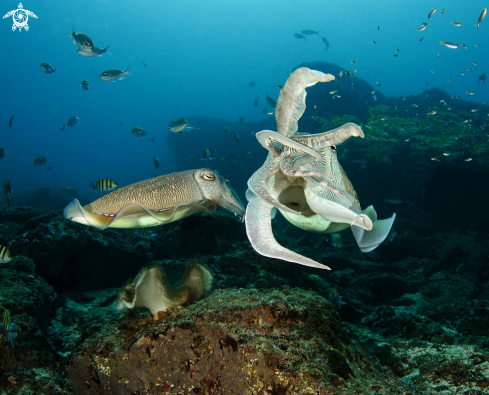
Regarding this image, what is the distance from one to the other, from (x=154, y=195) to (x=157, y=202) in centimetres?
6

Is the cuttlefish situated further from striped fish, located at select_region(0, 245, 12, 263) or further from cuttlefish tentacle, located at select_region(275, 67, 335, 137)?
striped fish, located at select_region(0, 245, 12, 263)

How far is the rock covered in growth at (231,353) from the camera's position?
135 cm

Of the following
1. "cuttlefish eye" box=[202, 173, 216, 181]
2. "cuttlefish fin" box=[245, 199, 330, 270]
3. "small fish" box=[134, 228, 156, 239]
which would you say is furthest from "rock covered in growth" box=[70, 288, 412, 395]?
"small fish" box=[134, 228, 156, 239]

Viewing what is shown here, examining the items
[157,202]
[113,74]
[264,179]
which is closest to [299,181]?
[264,179]

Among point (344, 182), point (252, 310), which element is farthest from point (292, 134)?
point (252, 310)

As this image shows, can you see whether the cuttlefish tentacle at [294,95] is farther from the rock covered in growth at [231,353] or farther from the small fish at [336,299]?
the small fish at [336,299]

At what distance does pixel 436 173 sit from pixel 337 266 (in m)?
8.12

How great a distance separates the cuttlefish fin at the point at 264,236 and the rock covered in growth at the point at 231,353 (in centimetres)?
56

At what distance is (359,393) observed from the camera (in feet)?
4.21

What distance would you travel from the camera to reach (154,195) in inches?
77.5

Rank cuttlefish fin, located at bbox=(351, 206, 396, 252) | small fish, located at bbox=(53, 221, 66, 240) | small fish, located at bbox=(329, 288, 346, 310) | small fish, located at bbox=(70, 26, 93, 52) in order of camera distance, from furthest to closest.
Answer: small fish, located at bbox=(70, 26, 93, 52)
small fish, located at bbox=(53, 221, 66, 240)
small fish, located at bbox=(329, 288, 346, 310)
cuttlefish fin, located at bbox=(351, 206, 396, 252)

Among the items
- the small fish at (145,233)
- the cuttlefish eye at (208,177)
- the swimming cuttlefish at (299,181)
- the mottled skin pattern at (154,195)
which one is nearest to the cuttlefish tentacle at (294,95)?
the swimming cuttlefish at (299,181)

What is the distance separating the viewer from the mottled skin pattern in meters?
1.92

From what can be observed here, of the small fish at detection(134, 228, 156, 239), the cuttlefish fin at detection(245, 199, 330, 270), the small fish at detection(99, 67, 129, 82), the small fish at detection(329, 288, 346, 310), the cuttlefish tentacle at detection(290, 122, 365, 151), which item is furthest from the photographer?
the small fish at detection(99, 67, 129, 82)
